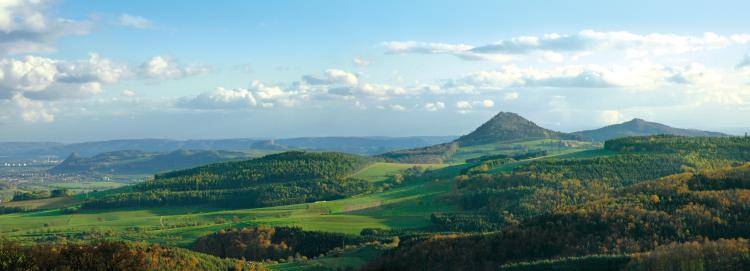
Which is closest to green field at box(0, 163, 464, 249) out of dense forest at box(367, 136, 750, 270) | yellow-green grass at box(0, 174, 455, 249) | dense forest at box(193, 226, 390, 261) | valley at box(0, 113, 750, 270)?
yellow-green grass at box(0, 174, 455, 249)

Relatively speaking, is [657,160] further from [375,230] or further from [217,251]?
[217,251]

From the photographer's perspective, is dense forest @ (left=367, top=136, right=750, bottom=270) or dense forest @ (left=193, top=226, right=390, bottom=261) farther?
dense forest @ (left=193, top=226, right=390, bottom=261)

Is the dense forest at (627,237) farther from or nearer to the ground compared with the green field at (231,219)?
farther from the ground

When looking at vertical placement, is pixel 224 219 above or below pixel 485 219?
below

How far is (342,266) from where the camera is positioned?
95.1 m

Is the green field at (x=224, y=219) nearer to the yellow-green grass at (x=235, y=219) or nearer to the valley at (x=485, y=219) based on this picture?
the yellow-green grass at (x=235, y=219)

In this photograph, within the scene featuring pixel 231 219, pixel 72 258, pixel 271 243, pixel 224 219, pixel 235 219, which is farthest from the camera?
pixel 224 219

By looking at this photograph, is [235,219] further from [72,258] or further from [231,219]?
[72,258]

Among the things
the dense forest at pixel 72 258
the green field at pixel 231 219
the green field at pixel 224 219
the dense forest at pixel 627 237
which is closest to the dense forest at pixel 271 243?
the green field at pixel 224 219

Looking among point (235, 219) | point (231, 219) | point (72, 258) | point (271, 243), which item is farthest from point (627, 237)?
point (231, 219)

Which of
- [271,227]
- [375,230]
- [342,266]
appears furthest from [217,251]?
[342,266]

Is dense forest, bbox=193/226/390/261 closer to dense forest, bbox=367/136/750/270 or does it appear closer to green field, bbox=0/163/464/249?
green field, bbox=0/163/464/249

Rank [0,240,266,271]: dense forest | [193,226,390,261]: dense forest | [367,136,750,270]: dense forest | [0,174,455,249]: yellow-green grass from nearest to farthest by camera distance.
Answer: [0,240,266,271]: dense forest, [367,136,750,270]: dense forest, [193,226,390,261]: dense forest, [0,174,455,249]: yellow-green grass

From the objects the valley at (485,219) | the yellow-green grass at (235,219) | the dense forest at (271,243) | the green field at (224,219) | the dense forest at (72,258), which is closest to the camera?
the dense forest at (72,258)
